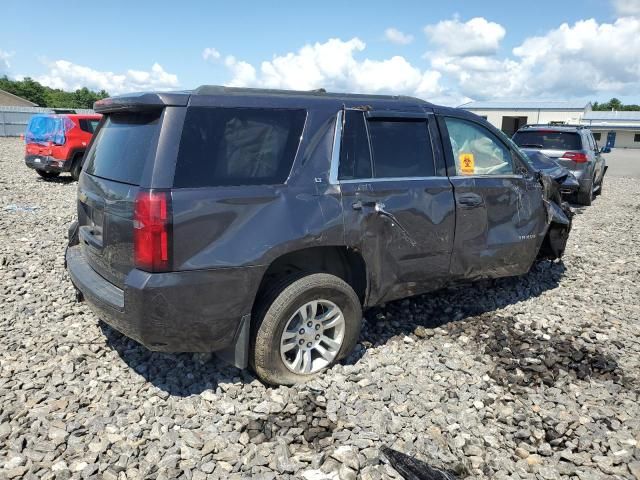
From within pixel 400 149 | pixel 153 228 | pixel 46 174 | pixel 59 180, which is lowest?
pixel 59 180

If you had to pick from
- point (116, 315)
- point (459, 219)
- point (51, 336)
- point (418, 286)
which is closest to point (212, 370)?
point (116, 315)

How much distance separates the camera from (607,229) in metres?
9.11

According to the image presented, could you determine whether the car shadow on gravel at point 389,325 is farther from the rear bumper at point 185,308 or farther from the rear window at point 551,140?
A: the rear window at point 551,140

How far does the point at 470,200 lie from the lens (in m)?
4.29

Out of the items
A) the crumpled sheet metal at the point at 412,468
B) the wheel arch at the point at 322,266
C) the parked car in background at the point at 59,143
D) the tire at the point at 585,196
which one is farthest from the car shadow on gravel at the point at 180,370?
the tire at the point at 585,196

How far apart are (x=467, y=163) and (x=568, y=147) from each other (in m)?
8.27

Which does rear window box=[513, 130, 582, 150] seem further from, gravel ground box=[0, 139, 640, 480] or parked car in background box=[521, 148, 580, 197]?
gravel ground box=[0, 139, 640, 480]

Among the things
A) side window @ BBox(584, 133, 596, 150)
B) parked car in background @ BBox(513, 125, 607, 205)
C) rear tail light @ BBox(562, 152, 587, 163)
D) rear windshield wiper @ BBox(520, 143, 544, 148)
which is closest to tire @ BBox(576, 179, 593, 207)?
parked car in background @ BBox(513, 125, 607, 205)

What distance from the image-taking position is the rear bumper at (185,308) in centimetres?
291

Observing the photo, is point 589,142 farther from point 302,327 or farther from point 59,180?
point 59,180

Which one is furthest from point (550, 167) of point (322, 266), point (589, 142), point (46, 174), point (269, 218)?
point (46, 174)

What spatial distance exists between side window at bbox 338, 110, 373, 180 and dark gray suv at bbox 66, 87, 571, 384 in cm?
1

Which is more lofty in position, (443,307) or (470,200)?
(470,200)

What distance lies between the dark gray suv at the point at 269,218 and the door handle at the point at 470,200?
16 mm
